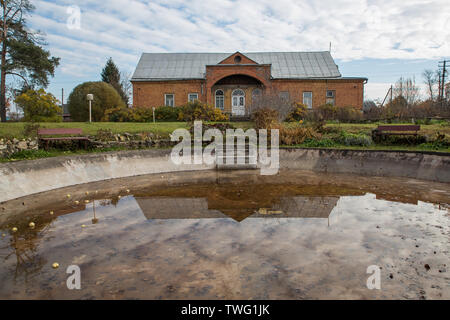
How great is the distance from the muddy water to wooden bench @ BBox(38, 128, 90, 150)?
12.1ft

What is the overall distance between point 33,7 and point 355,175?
2889 centimetres

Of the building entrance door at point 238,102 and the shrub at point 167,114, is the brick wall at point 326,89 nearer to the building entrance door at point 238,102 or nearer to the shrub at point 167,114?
the building entrance door at point 238,102

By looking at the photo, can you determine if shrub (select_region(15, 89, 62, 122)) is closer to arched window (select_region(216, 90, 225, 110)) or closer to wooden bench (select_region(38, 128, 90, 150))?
wooden bench (select_region(38, 128, 90, 150))

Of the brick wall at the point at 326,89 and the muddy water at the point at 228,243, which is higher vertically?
the brick wall at the point at 326,89

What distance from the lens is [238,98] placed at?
29.3 metres

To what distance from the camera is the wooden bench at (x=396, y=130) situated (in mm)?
12227

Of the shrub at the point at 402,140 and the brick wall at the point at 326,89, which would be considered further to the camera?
the brick wall at the point at 326,89

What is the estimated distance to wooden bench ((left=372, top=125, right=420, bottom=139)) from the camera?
1223 cm

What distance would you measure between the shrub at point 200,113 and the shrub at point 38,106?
829cm

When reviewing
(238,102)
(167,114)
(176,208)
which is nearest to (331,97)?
(238,102)

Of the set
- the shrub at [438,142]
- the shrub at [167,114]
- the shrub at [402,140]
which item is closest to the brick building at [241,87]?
the shrub at [167,114]

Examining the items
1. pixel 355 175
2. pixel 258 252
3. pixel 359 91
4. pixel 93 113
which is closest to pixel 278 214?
pixel 258 252

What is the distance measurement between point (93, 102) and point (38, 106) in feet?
20.8
